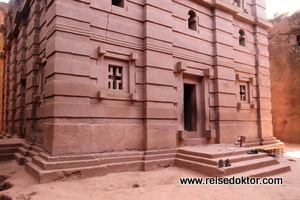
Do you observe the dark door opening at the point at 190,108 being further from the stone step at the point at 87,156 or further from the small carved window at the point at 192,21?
the stone step at the point at 87,156

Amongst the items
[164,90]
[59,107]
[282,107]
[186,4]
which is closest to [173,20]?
[186,4]

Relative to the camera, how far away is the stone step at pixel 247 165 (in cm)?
662

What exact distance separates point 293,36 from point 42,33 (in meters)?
19.4

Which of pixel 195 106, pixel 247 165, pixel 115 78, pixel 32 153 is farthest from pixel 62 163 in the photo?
pixel 195 106

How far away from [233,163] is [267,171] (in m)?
1.08

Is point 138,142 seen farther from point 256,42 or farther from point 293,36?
point 293,36

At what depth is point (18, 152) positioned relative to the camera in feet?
29.4

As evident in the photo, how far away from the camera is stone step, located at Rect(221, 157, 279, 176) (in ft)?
21.7

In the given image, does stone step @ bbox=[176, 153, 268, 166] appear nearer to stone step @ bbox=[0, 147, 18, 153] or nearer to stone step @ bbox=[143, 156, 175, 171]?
stone step @ bbox=[143, 156, 175, 171]

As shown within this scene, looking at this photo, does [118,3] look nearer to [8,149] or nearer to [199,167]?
[199,167]

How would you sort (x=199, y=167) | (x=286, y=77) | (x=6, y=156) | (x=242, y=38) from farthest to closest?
(x=286, y=77), (x=242, y=38), (x=6, y=156), (x=199, y=167)

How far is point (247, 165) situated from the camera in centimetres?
716

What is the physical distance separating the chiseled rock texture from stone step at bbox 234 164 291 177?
1116 cm

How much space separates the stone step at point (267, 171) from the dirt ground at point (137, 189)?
0.42m
